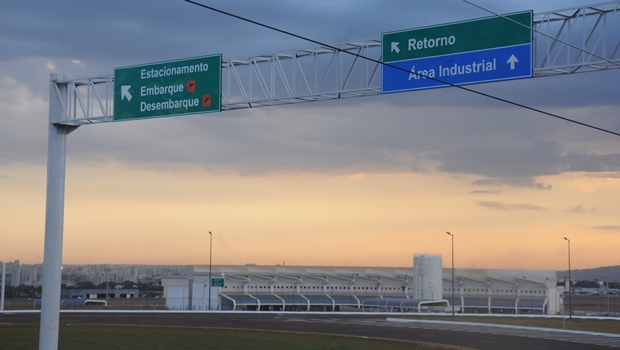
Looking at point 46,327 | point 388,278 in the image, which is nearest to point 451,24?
point 46,327

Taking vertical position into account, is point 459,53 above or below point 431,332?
above

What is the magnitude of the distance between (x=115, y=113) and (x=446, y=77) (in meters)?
10.5

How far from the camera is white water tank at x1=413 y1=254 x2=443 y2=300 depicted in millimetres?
83750

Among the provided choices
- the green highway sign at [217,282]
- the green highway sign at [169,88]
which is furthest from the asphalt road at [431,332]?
the green highway sign at [169,88]

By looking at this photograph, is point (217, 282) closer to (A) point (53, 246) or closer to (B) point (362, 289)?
(B) point (362, 289)

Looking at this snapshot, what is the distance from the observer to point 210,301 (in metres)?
77.6

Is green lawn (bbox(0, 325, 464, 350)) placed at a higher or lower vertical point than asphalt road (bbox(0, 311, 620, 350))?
higher

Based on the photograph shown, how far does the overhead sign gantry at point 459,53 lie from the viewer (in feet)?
56.2

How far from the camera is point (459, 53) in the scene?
58.5 ft

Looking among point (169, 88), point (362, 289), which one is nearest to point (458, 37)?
point (169, 88)

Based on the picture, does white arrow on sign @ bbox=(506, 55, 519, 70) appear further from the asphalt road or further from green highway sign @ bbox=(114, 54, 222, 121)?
the asphalt road

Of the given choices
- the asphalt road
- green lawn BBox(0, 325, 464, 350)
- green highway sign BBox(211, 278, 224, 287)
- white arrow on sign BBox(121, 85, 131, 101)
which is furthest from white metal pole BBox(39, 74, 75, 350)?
green highway sign BBox(211, 278, 224, 287)

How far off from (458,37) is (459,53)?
425 millimetres

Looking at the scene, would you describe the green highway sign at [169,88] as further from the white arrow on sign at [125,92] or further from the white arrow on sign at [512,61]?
the white arrow on sign at [512,61]
